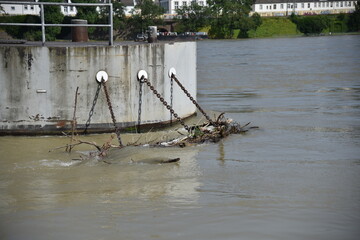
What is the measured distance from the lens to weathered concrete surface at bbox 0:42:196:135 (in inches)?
551

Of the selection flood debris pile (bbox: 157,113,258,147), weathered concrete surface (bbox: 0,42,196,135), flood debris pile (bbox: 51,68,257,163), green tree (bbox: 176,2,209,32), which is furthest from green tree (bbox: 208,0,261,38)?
weathered concrete surface (bbox: 0,42,196,135)

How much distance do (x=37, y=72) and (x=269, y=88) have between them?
46.3ft

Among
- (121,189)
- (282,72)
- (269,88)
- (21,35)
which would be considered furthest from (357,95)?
(21,35)

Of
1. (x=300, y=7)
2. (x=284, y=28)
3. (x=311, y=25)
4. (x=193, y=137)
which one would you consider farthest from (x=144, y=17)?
(x=193, y=137)

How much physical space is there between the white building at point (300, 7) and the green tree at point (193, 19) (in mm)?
37117

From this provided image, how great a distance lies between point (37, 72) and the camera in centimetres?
1401

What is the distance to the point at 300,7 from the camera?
153875mm

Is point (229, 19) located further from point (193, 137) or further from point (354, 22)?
point (193, 137)

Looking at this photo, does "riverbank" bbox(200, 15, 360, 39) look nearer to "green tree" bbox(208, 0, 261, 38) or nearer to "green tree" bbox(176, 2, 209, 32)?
"green tree" bbox(208, 0, 261, 38)

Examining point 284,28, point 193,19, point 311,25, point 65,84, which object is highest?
point 193,19

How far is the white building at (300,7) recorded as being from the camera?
5925 inches

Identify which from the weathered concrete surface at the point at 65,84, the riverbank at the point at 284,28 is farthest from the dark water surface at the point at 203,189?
the riverbank at the point at 284,28

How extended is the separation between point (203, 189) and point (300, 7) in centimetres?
14857

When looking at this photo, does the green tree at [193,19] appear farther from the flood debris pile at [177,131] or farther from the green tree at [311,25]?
the flood debris pile at [177,131]
